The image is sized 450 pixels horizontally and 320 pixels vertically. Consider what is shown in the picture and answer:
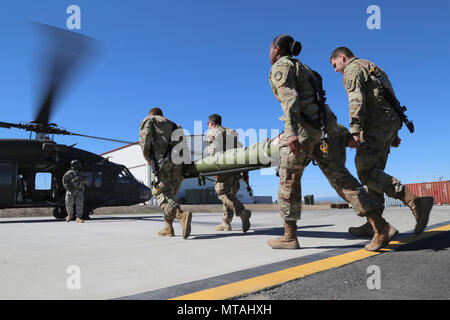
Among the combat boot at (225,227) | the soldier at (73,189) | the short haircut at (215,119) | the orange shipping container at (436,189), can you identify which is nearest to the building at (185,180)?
the orange shipping container at (436,189)

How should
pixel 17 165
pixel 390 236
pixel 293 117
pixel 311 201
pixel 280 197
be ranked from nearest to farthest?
pixel 390 236
pixel 293 117
pixel 280 197
pixel 17 165
pixel 311 201

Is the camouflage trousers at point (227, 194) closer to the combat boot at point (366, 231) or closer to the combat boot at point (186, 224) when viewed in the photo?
the combat boot at point (186, 224)

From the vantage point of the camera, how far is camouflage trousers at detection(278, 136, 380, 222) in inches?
121

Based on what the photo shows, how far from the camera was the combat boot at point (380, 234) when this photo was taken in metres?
2.76

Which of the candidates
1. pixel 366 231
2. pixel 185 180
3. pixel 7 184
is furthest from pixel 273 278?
pixel 185 180

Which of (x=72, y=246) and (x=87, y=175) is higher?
(x=87, y=175)

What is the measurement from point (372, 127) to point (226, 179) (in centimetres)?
243

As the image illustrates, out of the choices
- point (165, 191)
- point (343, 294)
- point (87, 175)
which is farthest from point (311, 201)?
point (343, 294)

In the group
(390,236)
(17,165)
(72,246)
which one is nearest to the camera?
(390,236)

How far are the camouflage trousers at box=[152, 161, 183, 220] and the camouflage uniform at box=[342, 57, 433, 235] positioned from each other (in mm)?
2451

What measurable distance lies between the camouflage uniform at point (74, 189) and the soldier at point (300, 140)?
7548 mm

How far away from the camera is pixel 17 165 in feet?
32.8
